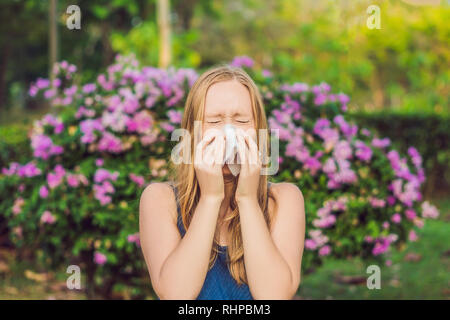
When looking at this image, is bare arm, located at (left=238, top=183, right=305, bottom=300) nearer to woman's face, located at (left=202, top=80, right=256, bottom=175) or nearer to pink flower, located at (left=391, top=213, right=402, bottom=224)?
woman's face, located at (left=202, top=80, right=256, bottom=175)

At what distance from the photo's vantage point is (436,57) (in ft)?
74.9

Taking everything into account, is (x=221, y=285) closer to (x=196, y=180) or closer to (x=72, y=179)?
(x=196, y=180)

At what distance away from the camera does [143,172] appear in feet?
13.5

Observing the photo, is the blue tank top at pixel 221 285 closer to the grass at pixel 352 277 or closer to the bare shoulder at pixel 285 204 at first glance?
the bare shoulder at pixel 285 204

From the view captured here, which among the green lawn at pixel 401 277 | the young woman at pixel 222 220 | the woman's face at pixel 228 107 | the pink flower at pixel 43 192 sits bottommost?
the green lawn at pixel 401 277

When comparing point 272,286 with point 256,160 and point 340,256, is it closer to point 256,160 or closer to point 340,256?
point 256,160

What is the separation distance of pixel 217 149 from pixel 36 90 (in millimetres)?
3339

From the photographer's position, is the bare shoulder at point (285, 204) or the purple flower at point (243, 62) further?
the purple flower at point (243, 62)

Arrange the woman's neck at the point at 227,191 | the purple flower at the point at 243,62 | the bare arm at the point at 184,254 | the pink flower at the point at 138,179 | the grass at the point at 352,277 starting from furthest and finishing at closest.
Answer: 1. the grass at the point at 352,277
2. the purple flower at the point at 243,62
3. the pink flower at the point at 138,179
4. the woman's neck at the point at 227,191
5. the bare arm at the point at 184,254

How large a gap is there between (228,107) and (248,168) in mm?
280

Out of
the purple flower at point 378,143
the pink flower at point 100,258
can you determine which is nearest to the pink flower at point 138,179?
the pink flower at point 100,258

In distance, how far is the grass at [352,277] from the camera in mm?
5379

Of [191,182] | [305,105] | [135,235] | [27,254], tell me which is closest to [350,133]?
[305,105]

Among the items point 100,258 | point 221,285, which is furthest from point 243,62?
point 221,285
